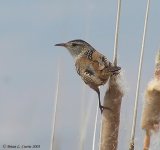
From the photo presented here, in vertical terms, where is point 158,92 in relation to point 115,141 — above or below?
above

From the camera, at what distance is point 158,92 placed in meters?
1.42

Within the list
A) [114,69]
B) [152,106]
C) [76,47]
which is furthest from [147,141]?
[76,47]

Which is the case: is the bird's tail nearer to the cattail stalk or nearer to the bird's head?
the cattail stalk

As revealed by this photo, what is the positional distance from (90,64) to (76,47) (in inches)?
5.0

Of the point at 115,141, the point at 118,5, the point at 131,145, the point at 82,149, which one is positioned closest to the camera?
the point at 115,141

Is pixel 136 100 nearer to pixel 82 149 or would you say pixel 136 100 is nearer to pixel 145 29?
pixel 145 29

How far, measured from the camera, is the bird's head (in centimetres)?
168

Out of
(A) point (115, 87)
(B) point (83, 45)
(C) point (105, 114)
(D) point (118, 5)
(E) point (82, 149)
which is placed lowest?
(E) point (82, 149)

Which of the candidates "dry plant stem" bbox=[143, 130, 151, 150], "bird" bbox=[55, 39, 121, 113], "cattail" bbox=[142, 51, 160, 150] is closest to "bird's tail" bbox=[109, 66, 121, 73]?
"bird" bbox=[55, 39, 121, 113]

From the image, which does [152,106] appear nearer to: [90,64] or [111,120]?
[111,120]

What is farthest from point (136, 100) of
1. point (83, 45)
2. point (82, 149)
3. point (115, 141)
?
point (82, 149)

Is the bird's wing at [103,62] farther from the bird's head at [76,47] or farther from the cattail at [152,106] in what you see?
the cattail at [152,106]

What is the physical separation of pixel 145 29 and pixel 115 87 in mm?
351

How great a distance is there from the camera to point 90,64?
5.31 ft
